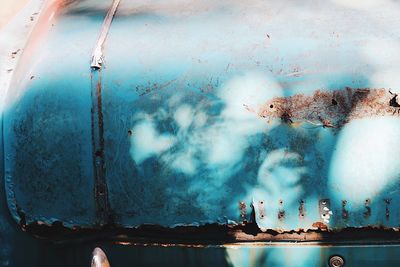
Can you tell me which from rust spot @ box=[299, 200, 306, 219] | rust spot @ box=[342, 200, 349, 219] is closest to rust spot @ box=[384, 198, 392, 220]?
rust spot @ box=[342, 200, 349, 219]

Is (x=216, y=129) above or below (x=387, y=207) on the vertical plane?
above

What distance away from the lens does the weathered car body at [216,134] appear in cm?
195

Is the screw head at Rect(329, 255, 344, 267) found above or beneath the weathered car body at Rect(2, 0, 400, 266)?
beneath

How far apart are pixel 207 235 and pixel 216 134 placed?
1.03 feet

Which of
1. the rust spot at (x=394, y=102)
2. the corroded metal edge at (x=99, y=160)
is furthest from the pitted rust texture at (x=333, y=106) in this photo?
the corroded metal edge at (x=99, y=160)

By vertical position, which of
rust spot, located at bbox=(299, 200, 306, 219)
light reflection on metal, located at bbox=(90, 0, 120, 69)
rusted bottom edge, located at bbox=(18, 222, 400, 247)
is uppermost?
light reflection on metal, located at bbox=(90, 0, 120, 69)

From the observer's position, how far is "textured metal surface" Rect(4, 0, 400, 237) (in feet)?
6.40

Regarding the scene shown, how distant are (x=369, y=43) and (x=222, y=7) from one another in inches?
20.7

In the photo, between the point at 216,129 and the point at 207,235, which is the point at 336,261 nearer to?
the point at 207,235

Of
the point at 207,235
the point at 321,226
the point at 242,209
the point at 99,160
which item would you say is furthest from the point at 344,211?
the point at 99,160

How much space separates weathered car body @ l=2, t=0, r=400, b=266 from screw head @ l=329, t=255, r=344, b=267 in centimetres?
6

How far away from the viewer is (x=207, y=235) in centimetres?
204

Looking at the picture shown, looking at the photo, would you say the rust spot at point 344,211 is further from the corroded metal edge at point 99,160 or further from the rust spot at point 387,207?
Answer: the corroded metal edge at point 99,160

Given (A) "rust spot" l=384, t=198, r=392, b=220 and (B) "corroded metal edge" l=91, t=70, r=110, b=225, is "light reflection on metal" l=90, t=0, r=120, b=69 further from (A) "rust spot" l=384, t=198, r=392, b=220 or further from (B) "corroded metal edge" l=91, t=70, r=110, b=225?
(A) "rust spot" l=384, t=198, r=392, b=220
